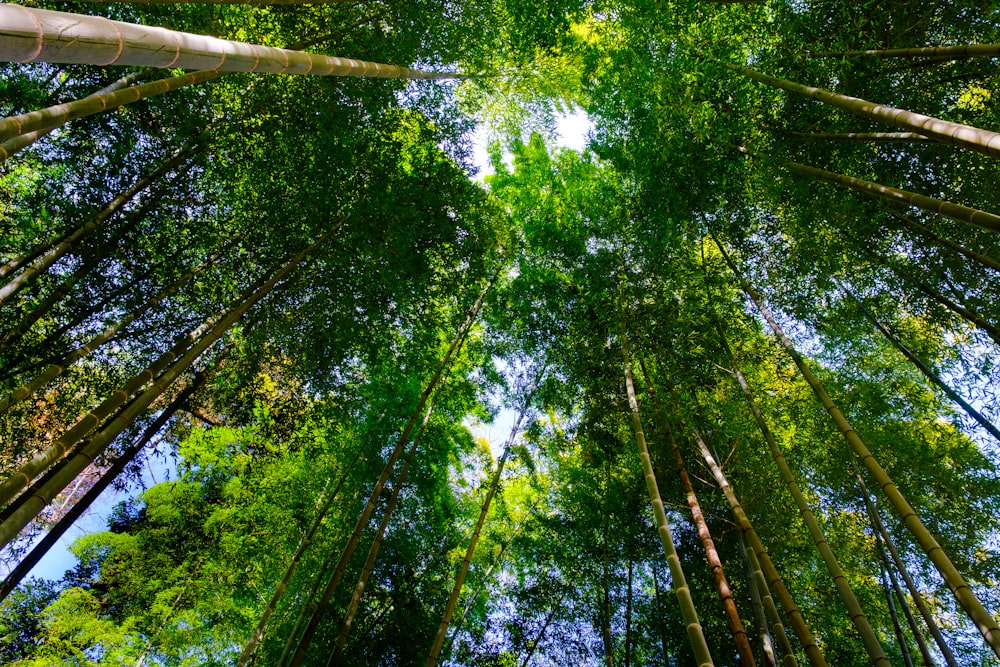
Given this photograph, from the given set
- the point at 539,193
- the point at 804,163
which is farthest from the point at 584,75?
the point at 804,163

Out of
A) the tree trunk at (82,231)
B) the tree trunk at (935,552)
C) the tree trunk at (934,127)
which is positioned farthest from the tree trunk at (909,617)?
the tree trunk at (82,231)

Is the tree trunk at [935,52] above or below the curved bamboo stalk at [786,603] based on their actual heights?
above

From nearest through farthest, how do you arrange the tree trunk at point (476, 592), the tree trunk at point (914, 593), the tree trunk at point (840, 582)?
the tree trunk at point (840, 582) < the tree trunk at point (914, 593) < the tree trunk at point (476, 592)

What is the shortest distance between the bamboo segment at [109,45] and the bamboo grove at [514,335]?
2.20 feet

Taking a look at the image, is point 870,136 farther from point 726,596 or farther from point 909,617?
point 909,617

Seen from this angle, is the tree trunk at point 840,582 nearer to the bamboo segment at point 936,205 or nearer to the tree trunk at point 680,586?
the tree trunk at point 680,586

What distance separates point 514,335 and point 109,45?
5395mm

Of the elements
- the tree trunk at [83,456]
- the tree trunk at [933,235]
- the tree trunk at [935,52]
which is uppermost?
the tree trunk at [933,235]

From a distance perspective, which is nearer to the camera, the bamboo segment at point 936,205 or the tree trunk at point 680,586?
the bamboo segment at point 936,205

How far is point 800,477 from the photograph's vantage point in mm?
5770

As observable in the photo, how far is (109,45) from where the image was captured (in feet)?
4.53

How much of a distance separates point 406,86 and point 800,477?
6001mm

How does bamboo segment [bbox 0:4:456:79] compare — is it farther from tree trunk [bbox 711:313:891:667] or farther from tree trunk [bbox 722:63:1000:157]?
tree trunk [bbox 711:313:891:667]

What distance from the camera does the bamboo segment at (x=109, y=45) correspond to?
3.86ft
